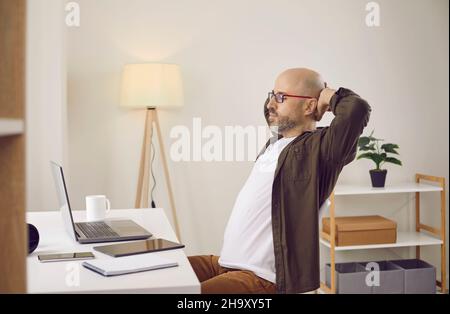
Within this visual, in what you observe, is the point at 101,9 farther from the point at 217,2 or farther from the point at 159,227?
the point at 159,227

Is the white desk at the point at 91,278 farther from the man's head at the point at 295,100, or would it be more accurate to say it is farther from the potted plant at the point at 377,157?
the potted plant at the point at 377,157

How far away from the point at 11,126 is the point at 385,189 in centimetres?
314

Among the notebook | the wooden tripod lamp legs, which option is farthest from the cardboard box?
the notebook

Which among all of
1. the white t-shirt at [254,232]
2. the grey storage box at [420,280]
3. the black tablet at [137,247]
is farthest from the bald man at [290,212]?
the grey storage box at [420,280]

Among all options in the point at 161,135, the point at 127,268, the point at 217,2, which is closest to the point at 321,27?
the point at 217,2

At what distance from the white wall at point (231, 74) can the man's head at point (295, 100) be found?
1487 mm

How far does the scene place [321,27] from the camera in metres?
3.82

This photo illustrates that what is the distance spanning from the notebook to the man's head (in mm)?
832

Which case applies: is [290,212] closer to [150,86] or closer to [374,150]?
[150,86]

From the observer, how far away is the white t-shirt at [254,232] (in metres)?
2.03

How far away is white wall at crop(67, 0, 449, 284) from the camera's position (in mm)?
3570

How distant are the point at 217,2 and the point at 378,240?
5.88 ft

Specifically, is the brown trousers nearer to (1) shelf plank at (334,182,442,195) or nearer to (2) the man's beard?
(2) the man's beard

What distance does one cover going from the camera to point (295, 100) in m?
2.22
